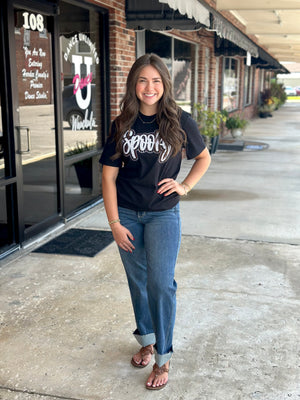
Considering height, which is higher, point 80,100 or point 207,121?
point 80,100

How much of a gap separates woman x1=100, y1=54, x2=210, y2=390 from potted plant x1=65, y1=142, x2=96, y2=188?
407 centimetres

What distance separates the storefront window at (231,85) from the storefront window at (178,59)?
396cm

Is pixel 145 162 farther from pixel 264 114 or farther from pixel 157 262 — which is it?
pixel 264 114

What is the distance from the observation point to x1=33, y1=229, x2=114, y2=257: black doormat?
5.16m

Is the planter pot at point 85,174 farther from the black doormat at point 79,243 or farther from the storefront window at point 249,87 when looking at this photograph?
the storefront window at point 249,87

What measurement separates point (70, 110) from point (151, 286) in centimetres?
412

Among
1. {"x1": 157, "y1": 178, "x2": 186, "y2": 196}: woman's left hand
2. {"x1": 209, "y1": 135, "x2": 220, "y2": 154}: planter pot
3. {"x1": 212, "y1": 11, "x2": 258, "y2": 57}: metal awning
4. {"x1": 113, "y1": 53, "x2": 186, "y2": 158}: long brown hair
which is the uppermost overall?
{"x1": 212, "y1": 11, "x2": 258, "y2": 57}: metal awning

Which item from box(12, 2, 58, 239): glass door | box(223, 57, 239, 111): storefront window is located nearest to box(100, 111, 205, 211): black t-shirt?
box(12, 2, 58, 239): glass door

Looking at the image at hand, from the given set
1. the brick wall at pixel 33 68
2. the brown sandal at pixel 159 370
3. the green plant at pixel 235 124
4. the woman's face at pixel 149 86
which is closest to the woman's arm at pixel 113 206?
the woman's face at pixel 149 86

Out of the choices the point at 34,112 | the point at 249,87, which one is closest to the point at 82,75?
the point at 34,112

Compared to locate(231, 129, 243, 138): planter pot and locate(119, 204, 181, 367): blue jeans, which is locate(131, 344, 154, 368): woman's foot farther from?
locate(231, 129, 243, 138): planter pot

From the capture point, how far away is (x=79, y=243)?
5.43 meters

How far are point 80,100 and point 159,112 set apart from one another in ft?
13.7

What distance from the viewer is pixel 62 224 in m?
6.09
